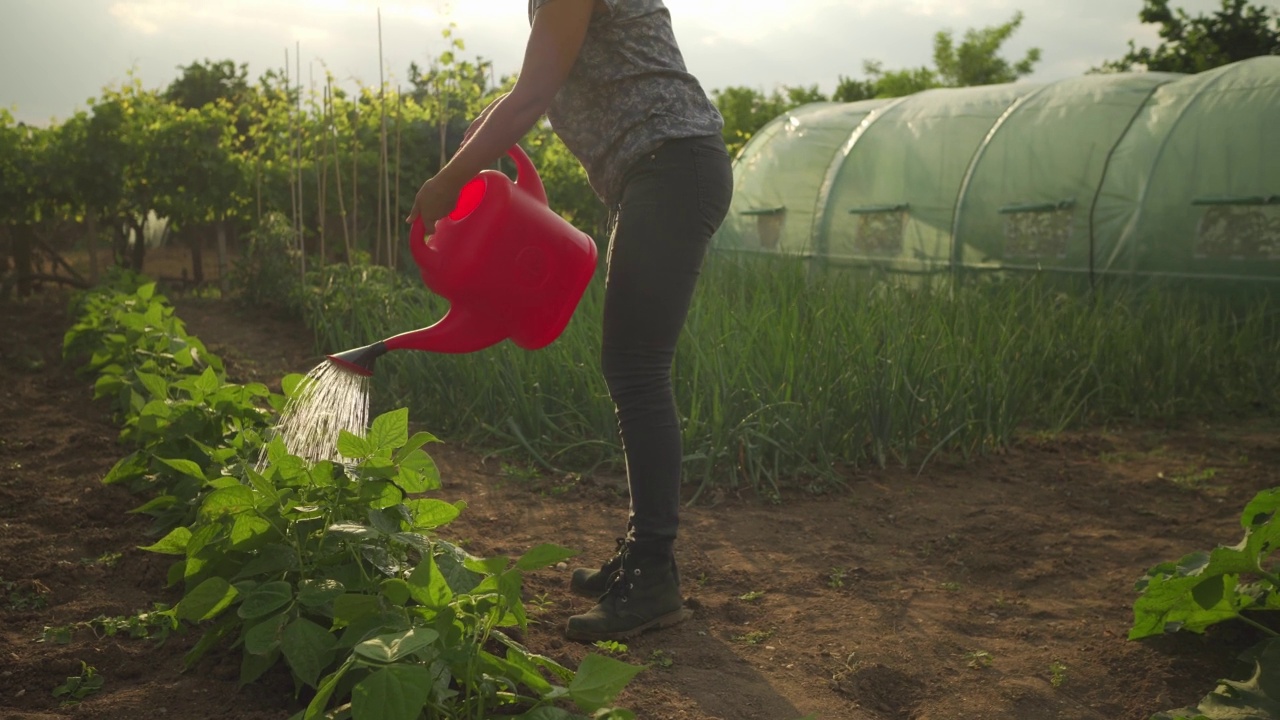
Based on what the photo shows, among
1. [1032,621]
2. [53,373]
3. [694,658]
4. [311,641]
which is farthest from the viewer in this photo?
[53,373]

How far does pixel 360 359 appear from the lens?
72.7 inches

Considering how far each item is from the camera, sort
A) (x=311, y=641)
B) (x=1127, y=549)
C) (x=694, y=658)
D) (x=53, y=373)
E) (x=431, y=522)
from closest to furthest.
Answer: (x=311, y=641), (x=431, y=522), (x=694, y=658), (x=1127, y=549), (x=53, y=373)

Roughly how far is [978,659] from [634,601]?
0.65m

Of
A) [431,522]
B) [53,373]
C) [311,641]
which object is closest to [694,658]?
[431,522]

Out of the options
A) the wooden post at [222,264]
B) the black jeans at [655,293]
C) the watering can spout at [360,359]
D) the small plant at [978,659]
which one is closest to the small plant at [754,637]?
the black jeans at [655,293]

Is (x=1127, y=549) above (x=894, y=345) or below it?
below

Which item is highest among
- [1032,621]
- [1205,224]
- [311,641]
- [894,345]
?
[1205,224]

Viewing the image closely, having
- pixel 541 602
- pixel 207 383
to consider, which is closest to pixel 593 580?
pixel 541 602

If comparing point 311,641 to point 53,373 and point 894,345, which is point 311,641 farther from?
point 53,373

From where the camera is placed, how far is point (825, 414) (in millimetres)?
3232

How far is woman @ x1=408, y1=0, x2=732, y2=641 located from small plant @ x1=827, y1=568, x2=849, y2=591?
1.78ft

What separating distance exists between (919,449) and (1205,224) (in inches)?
126

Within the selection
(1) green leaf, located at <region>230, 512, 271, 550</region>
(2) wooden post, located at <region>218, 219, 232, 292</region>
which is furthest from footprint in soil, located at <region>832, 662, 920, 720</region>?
(2) wooden post, located at <region>218, 219, 232, 292</region>

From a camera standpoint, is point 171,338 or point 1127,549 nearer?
point 1127,549
